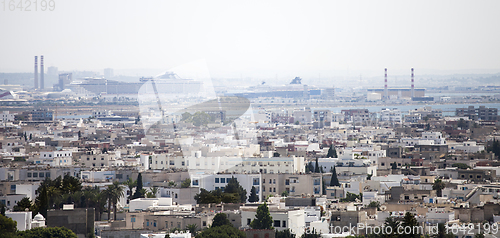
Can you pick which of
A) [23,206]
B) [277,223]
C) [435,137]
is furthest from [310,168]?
[435,137]

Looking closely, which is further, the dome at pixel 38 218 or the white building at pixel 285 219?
the dome at pixel 38 218

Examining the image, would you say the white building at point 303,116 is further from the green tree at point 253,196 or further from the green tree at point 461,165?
the green tree at point 253,196

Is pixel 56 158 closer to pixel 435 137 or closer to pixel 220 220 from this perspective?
pixel 220 220

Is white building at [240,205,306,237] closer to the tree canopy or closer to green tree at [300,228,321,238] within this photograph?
green tree at [300,228,321,238]

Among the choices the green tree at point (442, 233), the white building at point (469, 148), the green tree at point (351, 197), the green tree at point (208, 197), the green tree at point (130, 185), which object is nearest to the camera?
the green tree at point (442, 233)

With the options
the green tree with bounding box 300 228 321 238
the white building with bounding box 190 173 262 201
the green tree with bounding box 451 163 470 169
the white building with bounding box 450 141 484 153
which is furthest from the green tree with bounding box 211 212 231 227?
the white building with bounding box 450 141 484 153

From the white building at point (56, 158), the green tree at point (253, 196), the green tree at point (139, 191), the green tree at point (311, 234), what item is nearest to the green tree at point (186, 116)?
the white building at point (56, 158)
